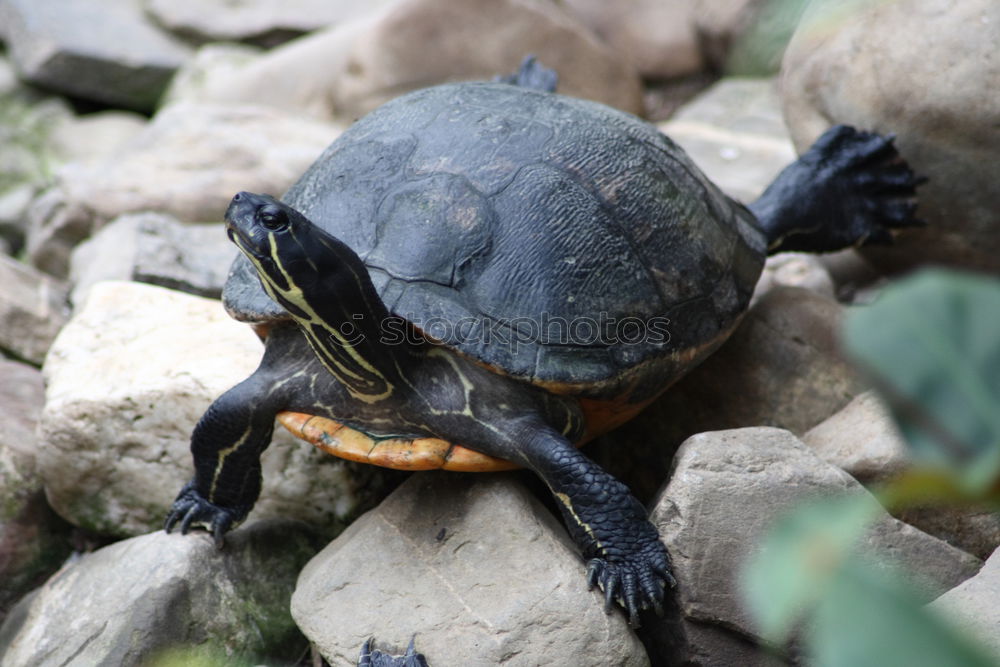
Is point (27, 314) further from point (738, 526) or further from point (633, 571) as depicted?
point (738, 526)

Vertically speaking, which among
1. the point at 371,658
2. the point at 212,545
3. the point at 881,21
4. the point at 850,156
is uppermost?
the point at 881,21

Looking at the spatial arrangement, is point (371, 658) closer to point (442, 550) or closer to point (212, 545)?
point (442, 550)

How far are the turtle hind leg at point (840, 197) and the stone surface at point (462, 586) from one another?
5.79 feet

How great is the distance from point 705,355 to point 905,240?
144cm

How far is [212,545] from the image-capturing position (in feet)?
10.2

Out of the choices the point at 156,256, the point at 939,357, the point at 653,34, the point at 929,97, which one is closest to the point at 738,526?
the point at 939,357

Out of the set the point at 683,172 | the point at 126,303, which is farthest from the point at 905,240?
the point at 126,303

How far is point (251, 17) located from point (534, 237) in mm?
6855

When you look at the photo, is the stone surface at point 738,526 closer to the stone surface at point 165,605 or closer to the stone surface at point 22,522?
the stone surface at point 165,605

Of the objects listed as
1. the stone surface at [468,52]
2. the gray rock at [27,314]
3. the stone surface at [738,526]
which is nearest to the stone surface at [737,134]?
the stone surface at [468,52]

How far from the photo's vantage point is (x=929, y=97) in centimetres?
366

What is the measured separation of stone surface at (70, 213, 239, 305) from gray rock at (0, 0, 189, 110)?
147 inches

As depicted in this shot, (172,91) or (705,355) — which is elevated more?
(705,355)

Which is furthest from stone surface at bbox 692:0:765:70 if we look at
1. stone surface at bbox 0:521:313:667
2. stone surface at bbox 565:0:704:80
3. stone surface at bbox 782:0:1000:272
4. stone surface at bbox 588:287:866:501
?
stone surface at bbox 0:521:313:667
